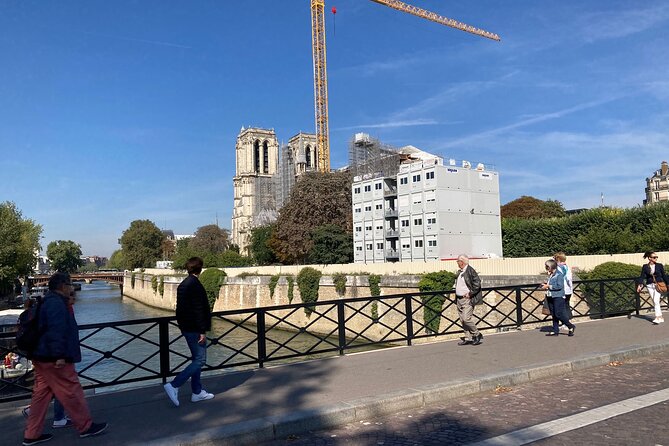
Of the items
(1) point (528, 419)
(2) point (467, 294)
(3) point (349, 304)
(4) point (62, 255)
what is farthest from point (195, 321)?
(4) point (62, 255)

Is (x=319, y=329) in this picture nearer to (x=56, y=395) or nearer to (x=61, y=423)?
(x=61, y=423)

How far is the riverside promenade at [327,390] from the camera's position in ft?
17.5

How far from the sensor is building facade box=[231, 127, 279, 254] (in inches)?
4850

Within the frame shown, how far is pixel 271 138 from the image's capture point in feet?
427

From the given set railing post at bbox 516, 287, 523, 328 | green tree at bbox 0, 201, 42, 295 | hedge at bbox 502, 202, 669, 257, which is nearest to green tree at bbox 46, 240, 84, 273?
green tree at bbox 0, 201, 42, 295

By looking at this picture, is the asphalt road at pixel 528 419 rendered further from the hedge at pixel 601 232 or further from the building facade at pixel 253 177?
the building facade at pixel 253 177

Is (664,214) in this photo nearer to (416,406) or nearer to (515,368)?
(515,368)

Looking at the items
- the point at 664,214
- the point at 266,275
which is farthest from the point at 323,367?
the point at 266,275

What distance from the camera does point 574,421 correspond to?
5504 mm

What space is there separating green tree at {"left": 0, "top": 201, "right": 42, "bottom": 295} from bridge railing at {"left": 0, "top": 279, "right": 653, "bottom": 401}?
18.9 m

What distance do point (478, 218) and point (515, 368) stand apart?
46711 millimetres

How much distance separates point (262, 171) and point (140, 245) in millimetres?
37778

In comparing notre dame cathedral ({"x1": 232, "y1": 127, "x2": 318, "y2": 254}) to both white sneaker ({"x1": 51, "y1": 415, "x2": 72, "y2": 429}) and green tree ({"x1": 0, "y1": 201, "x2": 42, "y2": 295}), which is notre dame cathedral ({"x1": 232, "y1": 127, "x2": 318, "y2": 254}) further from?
white sneaker ({"x1": 51, "y1": 415, "x2": 72, "y2": 429})

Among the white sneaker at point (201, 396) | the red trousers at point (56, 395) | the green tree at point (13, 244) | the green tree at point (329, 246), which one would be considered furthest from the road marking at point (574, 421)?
the green tree at point (13, 244)
